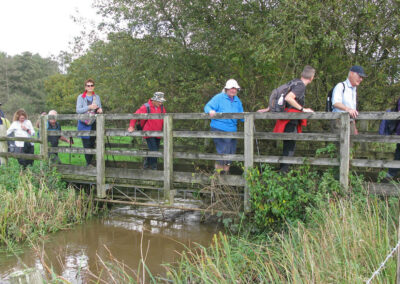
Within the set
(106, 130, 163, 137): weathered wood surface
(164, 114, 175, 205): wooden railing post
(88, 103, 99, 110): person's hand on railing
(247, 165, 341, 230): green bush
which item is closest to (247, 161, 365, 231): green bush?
(247, 165, 341, 230): green bush

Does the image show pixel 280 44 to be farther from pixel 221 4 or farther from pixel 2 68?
pixel 2 68

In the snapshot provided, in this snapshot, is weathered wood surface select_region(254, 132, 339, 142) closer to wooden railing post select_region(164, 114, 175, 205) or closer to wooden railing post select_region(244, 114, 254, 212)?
wooden railing post select_region(244, 114, 254, 212)

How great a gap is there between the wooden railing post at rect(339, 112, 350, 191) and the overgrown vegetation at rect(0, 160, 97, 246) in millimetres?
4675

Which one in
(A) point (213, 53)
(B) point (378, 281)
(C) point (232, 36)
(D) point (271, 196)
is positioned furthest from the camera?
(A) point (213, 53)

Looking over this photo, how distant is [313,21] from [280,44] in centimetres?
74

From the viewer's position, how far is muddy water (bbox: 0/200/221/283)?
539 cm

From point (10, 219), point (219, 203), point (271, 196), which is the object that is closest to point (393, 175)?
point (271, 196)

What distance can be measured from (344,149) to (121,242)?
12.5ft

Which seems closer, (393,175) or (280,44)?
(393,175)

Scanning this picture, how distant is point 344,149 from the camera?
17.7ft

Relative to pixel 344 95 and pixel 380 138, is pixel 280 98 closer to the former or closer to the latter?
pixel 344 95

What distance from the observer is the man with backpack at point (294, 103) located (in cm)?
585

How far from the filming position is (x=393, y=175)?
5895mm

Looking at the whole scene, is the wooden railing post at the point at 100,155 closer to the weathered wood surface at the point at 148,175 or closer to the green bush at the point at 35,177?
the weathered wood surface at the point at 148,175
